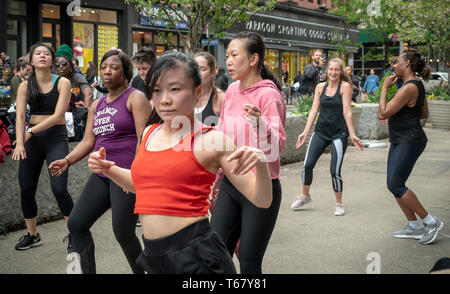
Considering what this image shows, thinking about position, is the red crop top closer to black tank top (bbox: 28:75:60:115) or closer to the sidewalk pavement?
the sidewalk pavement

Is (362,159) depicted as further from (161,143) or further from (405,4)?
(405,4)

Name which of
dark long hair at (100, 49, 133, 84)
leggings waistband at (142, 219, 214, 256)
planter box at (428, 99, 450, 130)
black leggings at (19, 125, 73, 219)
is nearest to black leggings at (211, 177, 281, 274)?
leggings waistband at (142, 219, 214, 256)

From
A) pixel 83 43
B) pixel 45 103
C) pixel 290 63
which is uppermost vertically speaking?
pixel 83 43

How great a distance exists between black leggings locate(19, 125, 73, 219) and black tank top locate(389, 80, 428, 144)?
3.39m

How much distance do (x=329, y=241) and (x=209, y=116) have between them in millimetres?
2106

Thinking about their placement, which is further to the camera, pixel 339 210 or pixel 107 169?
pixel 339 210

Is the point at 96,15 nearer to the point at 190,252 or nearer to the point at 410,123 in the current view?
the point at 410,123

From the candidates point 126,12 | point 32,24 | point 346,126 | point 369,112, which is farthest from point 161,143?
point 126,12

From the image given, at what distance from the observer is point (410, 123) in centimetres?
595

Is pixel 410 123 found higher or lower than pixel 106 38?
lower

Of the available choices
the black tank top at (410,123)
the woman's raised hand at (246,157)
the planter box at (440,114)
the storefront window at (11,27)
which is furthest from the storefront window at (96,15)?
the woman's raised hand at (246,157)

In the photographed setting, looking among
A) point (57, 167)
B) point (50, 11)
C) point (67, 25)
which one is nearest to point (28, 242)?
A: point (57, 167)

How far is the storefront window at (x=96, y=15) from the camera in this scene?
2267 cm

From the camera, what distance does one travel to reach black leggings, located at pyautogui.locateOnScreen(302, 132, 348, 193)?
728cm
